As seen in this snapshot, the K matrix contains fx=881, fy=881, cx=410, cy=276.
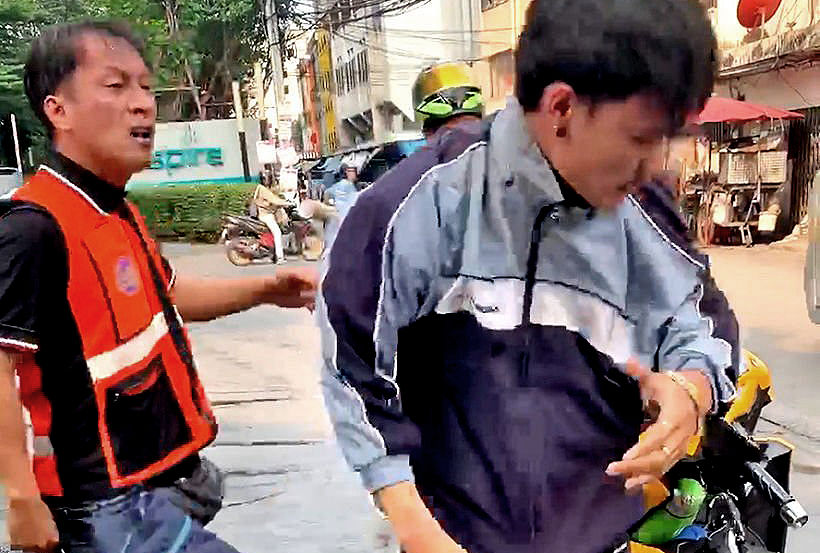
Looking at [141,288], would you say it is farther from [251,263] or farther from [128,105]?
[251,263]

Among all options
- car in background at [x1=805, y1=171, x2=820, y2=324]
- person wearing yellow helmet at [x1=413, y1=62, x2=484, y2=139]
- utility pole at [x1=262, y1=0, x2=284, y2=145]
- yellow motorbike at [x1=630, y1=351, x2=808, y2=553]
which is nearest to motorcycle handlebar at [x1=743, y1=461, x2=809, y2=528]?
yellow motorbike at [x1=630, y1=351, x2=808, y2=553]

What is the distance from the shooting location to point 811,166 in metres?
11.4

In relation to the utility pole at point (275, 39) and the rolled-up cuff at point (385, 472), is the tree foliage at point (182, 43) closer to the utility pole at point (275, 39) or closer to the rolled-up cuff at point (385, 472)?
the utility pole at point (275, 39)

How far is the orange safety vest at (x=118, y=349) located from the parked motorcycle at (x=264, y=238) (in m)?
10.8

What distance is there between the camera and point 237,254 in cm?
1273

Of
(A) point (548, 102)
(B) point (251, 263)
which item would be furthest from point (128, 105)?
(B) point (251, 263)

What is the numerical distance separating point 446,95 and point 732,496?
7.51 feet

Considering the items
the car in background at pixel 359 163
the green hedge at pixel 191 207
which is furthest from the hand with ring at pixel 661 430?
the green hedge at pixel 191 207

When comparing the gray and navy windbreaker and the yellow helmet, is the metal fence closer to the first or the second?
the yellow helmet

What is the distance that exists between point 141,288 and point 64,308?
0.58 feet

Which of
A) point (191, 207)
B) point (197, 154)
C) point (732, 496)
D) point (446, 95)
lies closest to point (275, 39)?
point (197, 154)

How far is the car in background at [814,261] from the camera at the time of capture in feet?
16.4

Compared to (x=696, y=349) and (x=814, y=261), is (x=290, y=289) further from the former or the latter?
(x=814, y=261)

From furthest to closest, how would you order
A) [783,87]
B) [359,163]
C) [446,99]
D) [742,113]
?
[359,163] < [783,87] < [742,113] < [446,99]
